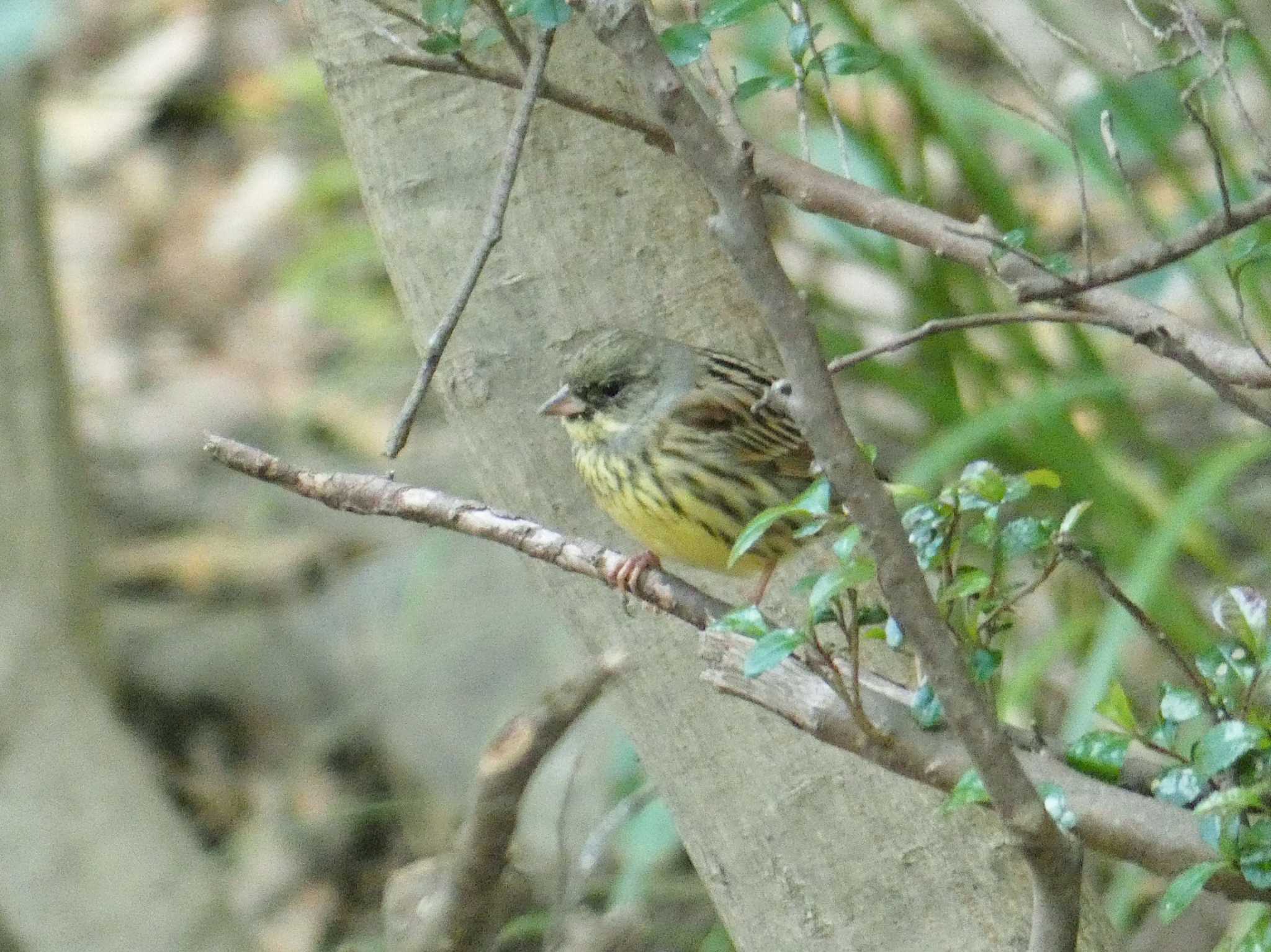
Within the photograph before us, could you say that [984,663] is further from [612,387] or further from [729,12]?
[612,387]

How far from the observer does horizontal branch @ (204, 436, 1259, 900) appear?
1.64 metres

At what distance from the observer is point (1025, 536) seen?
1.69 m

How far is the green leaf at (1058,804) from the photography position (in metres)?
1.60

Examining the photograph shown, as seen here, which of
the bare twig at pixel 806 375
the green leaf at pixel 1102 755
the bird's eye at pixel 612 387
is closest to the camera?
the bare twig at pixel 806 375

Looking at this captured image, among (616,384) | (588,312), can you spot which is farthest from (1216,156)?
(616,384)

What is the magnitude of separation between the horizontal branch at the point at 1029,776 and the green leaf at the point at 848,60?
0.65m

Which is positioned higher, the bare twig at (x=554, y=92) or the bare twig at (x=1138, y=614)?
the bare twig at (x=554, y=92)

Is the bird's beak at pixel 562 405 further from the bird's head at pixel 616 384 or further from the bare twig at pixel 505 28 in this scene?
the bare twig at pixel 505 28

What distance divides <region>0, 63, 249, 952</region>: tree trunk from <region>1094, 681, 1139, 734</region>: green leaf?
2659 millimetres

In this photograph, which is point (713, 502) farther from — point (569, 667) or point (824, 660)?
point (569, 667)

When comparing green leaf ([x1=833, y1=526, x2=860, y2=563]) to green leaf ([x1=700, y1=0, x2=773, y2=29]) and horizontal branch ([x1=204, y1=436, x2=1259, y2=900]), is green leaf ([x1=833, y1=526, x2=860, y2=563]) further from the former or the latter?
green leaf ([x1=700, y1=0, x2=773, y2=29])

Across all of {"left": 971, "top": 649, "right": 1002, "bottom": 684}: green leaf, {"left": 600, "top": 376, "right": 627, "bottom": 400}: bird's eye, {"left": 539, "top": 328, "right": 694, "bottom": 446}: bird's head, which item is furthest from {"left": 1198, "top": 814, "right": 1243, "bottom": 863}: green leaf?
{"left": 600, "top": 376, "right": 627, "bottom": 400}: bird's eye

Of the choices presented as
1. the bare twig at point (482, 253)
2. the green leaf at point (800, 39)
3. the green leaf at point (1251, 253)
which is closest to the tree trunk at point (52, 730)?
the bare twig at point (482, 253)

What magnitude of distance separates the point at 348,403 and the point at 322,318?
436mm
